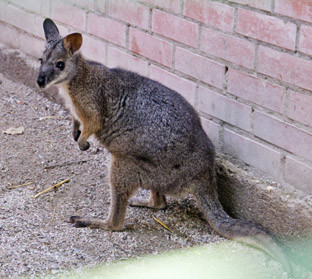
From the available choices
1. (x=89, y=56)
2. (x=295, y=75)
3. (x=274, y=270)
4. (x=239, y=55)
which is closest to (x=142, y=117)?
(x=239, y=55)

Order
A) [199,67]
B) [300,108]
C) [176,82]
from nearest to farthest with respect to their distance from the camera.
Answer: [300,108] → [199,67] → [176,82]

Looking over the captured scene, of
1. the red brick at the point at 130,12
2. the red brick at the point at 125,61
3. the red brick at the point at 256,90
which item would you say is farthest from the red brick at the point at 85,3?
the red brick at the point at 256,90

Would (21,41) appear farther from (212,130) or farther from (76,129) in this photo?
(212,130)

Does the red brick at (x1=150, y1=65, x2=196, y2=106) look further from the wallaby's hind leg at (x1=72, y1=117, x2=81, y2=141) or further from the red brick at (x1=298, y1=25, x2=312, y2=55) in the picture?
the red brick at (x1=298, y1=25, x2=312, y2=55)

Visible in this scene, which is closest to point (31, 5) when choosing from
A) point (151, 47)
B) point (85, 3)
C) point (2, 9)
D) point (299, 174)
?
point (2, 9)

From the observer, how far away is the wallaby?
13.8 ft

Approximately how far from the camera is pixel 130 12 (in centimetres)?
513

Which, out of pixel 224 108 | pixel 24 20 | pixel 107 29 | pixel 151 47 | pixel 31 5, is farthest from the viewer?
pixel 24 20

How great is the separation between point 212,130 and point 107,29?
4.69ft

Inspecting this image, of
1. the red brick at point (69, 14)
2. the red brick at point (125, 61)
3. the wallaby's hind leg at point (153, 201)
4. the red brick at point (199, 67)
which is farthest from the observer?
the red brick at point (69, 14)

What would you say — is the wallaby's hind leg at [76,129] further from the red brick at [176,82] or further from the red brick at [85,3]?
the red brick at [85,3]

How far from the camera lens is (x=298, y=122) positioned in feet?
13.0

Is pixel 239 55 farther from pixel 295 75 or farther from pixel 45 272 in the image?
pixel 45 272

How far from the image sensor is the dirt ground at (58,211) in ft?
13.1
